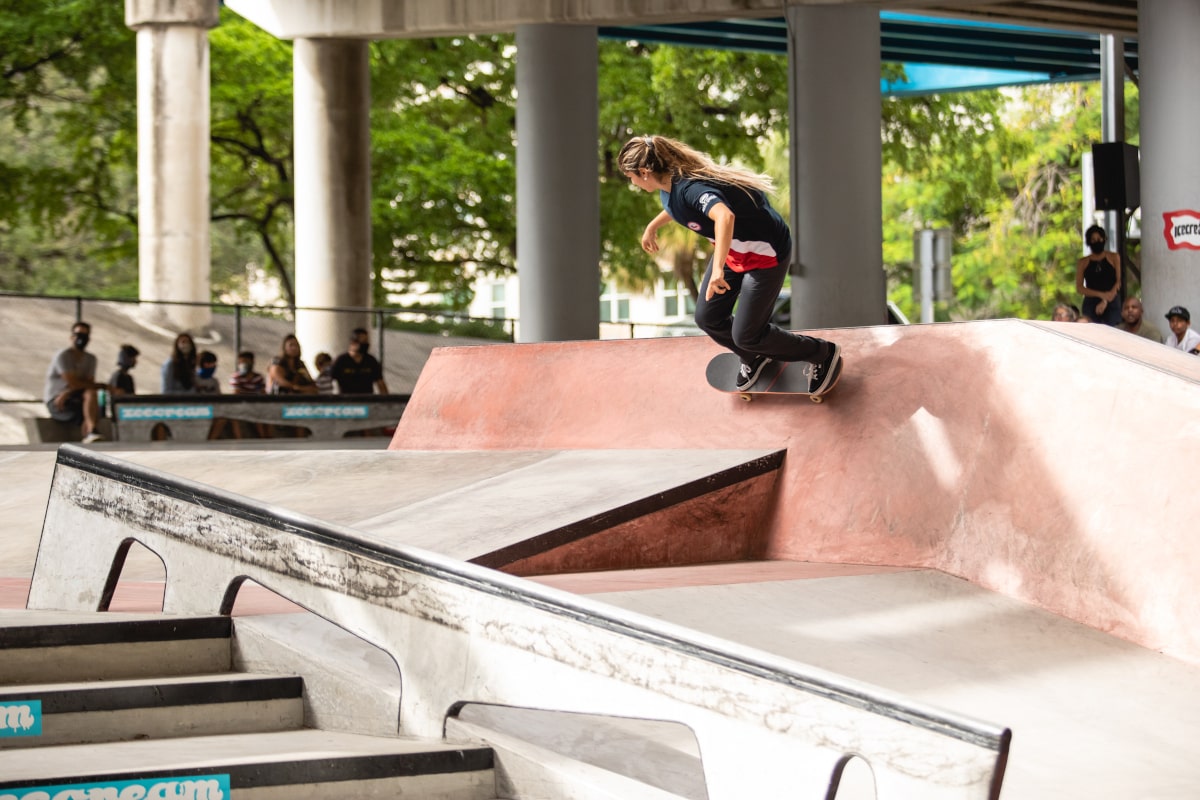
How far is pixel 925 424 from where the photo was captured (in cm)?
645

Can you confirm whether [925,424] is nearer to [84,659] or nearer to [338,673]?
[338,673]

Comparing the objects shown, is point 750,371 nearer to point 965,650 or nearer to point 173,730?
point 965,650

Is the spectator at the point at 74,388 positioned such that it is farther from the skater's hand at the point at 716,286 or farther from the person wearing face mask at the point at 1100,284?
the skater's hand at the point at 716,286

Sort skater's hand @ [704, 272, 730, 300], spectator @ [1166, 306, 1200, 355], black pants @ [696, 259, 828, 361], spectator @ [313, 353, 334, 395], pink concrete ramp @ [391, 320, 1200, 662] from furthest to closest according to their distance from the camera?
spectator @ [313, 353, 334, 395], spectator @ [1166, 306, 1200, 355], black pants @ [696, 259, 828, 361], skater's hand @ [704, 272, 730, 300], pink concrete ramp @ [391, 320, 1200, 662]

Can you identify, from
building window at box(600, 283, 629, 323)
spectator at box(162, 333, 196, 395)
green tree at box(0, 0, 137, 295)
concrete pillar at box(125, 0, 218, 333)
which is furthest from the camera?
building window at box(600, 283, 629, 323)

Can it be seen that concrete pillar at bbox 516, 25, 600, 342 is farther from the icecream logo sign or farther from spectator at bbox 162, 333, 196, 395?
the icecream logo sign

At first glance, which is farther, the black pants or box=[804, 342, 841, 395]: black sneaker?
box=[804, 342, 841, 395]: black sneaker

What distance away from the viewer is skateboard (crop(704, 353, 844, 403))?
700cm

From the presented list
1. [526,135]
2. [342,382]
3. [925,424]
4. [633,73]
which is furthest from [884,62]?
[925,424]

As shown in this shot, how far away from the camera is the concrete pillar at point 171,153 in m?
26.2

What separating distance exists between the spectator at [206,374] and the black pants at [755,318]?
474 inches

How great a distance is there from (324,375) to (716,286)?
44.0 ft

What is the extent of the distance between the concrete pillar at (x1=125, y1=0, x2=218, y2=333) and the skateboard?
20515 mm

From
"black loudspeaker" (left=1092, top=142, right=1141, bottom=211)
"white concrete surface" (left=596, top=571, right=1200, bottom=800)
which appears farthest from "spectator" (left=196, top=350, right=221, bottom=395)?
"white concrete surface" (left=596, top=571, right=1200, bottom=800)
